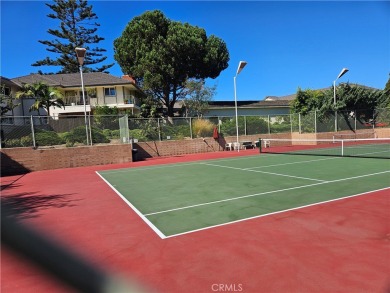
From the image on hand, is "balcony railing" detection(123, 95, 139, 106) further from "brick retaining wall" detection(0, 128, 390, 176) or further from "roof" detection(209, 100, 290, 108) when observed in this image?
"brick retaining wall" detection(0, 128, 390, 176)

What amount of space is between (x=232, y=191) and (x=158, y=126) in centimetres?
1449

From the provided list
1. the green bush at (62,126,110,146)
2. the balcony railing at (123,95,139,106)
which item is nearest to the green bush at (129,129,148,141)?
the green bush at (62,126,110,146)

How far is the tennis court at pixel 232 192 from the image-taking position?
6.41m

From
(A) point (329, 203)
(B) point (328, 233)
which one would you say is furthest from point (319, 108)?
(B) point (328, 233)

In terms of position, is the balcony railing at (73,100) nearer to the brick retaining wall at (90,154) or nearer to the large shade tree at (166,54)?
the large shade tree at (166,54)

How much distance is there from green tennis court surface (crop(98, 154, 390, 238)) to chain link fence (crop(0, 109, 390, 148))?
747 cm

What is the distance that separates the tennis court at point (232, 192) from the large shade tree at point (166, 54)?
2352 cm

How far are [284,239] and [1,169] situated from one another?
1613 cm

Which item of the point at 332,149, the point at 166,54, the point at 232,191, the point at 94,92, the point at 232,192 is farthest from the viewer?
the point at 94,92

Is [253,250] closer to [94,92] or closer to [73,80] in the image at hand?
[94,92]

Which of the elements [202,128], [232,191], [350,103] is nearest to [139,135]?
[202,128]

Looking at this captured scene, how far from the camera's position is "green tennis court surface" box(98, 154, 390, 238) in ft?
21.1

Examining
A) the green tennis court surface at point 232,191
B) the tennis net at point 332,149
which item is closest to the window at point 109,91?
the tennis net at point 332,149

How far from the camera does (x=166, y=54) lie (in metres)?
34.1
